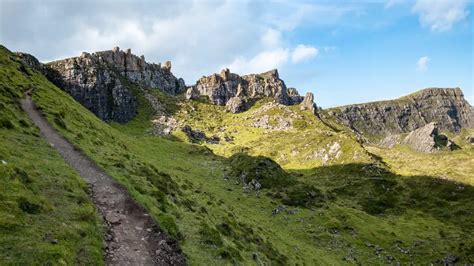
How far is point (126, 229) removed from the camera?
27766 mm

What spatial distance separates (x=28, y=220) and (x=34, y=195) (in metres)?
3.95

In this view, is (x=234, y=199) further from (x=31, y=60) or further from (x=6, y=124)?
(x=31, y=60)

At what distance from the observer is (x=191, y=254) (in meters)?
27.7

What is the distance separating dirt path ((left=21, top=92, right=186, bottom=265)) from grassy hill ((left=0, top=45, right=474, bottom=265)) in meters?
1.13

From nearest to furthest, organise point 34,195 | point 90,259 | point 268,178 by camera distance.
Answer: point 90,259 < point 34,195 < point 268,178

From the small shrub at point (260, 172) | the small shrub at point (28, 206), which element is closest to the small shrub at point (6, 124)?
the small shrub at point (28, 206)

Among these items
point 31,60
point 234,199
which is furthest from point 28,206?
point 31,60

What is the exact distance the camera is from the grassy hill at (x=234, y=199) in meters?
25.8

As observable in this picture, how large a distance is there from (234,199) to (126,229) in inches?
2301

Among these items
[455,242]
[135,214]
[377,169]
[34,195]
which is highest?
[34,195]

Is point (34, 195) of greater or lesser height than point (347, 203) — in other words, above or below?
above

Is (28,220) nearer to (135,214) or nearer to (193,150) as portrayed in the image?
(135,214)

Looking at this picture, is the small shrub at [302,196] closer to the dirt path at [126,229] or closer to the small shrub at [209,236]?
the small shrub at [209,236]

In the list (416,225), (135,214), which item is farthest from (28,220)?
(416,225)
